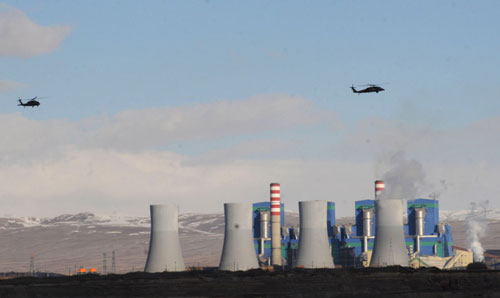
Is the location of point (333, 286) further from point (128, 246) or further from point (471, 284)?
point (128, 246)

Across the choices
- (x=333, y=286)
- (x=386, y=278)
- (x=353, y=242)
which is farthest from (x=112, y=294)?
(x=353, y=242)

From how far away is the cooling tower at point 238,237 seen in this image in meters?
75.5

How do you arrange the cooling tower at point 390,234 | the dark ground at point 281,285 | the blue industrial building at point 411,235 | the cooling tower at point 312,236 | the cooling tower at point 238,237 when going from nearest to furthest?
the dark ground at point 281,285 < the cooling tower at point 390,234 < the cooling tower at point 238,237 < the cooling tower at point 312,236 < the blue industrial building at point 411,235

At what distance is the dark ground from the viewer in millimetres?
45000

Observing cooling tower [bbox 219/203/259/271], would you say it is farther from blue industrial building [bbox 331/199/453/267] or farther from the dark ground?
blue industrial building [bbox 331/199/453/267]

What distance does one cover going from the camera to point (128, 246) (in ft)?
609

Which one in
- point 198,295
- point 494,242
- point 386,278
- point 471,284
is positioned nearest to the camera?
point 198,295

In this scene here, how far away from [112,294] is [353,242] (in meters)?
59.1

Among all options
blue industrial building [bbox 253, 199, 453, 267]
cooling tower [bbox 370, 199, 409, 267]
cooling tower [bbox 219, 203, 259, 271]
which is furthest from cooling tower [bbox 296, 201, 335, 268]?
blue industrial building [bbox 253, 199, 453, 267]

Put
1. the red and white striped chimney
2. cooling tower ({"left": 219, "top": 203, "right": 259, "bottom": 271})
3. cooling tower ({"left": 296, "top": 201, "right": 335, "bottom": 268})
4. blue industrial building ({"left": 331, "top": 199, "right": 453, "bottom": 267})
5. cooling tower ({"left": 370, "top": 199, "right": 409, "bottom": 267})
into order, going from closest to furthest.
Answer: cooling tower ({"left": 370, "top": 199, "right": 409, "bottom": 267}), cooling tower ({"left": 219, "top": 203, "right": 259, "bottom": 271}), cooling tower ({"left": 296, "top": 201, "right": 335, "bottom": 268}), blue industrial building ({"left": 331, "top": 199, "right": 453, "bottom": 267}), the red and white striped chimney

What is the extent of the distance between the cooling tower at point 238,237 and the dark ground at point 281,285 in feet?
53.4

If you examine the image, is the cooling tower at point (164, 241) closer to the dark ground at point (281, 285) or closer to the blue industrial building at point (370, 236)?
the dark ground at point (281, 285)

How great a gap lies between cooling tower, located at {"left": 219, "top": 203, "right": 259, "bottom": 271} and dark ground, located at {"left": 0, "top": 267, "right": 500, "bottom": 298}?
1629 centimetres

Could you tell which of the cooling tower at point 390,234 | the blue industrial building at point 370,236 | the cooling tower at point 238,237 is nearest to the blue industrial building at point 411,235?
the blue industrial building at point 370,236
